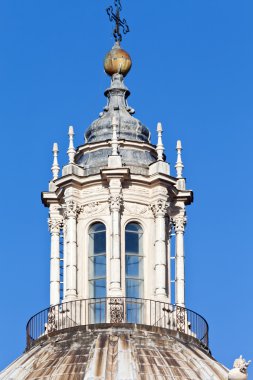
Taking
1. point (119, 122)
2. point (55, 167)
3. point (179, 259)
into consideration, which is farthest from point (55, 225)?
point (179, 259)

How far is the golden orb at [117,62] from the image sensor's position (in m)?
90.3

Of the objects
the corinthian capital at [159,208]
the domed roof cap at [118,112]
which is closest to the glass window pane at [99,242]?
the corinthian capital at [159,208]

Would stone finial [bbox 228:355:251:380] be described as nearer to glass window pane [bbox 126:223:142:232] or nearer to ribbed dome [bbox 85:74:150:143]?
glass window pane [bbox 126:223:142:232]

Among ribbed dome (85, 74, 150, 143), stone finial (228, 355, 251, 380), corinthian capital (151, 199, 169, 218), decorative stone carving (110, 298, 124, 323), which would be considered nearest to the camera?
stone finial (228, 355, 251, 380)

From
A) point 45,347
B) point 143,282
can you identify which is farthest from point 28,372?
point 143,282

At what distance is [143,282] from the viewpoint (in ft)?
280

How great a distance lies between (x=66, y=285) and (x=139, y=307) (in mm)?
3061

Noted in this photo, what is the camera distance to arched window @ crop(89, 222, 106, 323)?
Result: 8400 centimetres

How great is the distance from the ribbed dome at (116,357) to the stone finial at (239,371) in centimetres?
136

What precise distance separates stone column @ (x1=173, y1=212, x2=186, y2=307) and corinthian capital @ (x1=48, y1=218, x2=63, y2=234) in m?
4.48

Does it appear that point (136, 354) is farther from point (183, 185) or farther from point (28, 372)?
point (183, 185)

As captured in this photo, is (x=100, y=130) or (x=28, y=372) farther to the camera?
(x=100, y=130)

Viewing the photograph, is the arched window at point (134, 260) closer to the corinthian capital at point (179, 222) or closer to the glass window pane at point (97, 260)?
the glass window pane at point (97, 260)

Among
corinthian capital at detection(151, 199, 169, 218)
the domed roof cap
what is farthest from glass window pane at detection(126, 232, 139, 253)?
the domed roof cap
